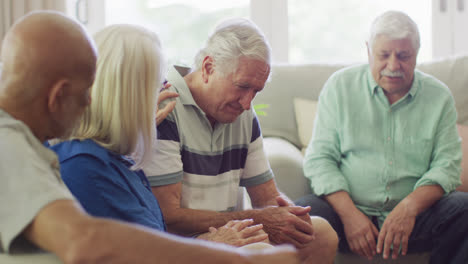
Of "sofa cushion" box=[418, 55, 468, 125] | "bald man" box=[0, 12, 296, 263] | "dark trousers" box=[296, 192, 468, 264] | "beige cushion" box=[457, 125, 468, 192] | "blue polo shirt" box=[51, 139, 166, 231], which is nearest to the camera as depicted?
"bald man" box=[0, 12, 296, 263]

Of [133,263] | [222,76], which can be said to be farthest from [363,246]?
[133,263]

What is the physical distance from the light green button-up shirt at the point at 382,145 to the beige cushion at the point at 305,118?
457mm

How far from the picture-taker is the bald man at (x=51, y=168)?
65 cm

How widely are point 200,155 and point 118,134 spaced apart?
53 centimetres

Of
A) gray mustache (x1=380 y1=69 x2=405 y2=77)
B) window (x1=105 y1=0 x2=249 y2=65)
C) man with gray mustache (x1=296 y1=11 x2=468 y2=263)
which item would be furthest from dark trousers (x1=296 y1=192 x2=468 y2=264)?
window (x1=105 y1=0 x2=249 y2=65)

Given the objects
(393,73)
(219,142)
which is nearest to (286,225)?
(219,142)

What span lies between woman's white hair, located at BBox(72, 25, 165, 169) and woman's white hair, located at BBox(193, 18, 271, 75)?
461mm

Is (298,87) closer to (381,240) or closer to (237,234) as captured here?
(381,240)

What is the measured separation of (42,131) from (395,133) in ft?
5.31

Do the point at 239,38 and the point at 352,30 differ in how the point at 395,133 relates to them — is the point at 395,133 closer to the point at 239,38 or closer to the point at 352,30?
the point at 239,38

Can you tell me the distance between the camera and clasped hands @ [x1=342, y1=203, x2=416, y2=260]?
1.90 metres

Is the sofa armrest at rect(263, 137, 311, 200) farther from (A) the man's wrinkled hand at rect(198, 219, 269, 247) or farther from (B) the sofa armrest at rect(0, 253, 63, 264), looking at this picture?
(B) the sofa armrest at rect(0, 253, 63, 264)

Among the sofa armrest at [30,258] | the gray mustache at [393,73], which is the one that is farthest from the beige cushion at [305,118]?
the sofa armrest at [30,258]

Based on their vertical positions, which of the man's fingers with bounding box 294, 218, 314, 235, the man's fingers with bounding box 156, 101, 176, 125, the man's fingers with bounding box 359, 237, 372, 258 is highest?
the man's fingers with bounding box 156, 101, 176, 125
